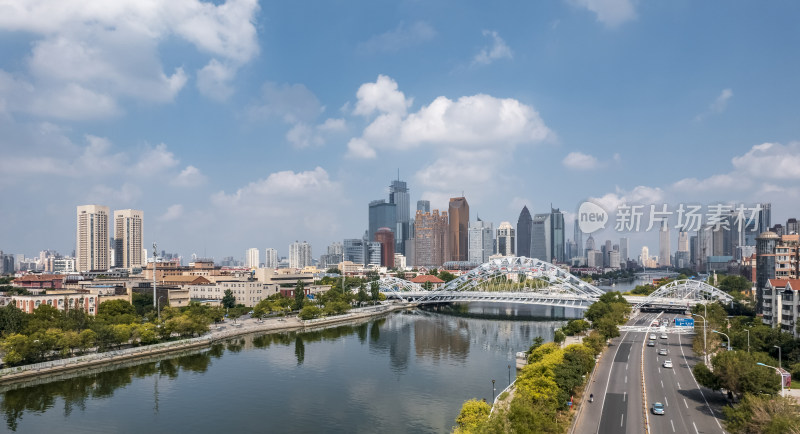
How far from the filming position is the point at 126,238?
350 feet

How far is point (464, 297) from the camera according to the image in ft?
200

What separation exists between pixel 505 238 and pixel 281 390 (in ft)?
572

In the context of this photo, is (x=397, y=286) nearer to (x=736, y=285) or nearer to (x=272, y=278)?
(x=272, y=278)

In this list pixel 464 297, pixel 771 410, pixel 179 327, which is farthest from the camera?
pixel 464 297

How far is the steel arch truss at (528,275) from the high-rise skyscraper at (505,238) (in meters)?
126

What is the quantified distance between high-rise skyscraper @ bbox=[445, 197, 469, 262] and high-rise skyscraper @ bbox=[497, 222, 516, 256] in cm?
2871

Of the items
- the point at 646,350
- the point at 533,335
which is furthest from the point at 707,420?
the point at 533,335

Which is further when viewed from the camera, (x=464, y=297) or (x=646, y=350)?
(x=464, y=297)

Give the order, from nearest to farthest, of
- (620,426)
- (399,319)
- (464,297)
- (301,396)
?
(620,426) < (301,396) < (399,319) < (464,297)

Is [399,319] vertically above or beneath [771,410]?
beneath

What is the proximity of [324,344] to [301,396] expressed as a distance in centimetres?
1371

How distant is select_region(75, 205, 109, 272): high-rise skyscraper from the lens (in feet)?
335

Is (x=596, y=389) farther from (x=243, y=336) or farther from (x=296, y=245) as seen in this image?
(x=296, y=245)

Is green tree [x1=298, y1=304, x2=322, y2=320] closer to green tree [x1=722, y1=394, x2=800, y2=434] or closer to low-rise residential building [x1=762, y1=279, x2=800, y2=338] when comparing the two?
low-rise residential building [x1=762, y1=279, x2=800, y2=338]
